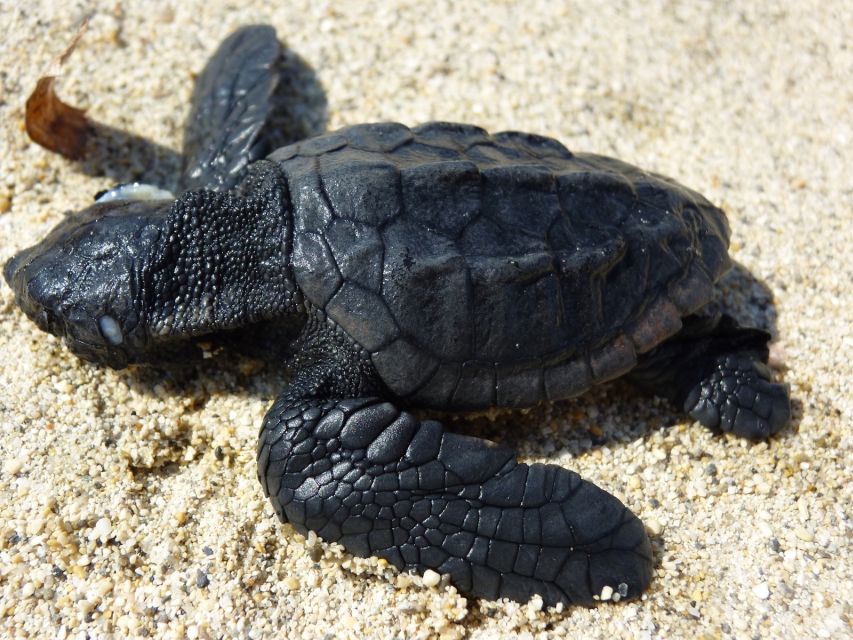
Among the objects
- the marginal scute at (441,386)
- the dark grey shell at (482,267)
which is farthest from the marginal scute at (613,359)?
the marginal scute at (441,386)

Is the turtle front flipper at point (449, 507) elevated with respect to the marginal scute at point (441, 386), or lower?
lower

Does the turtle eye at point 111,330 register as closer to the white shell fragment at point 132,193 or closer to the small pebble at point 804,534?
the white shell fragment at point 132,193

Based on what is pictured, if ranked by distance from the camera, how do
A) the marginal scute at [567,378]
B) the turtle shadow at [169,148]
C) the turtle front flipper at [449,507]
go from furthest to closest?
the turtle shadow at [169,148] → the marginal scute at [567,378] → the turtle front flipper at [449,507]

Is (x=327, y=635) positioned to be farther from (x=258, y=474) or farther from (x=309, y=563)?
(x=258, y=474)

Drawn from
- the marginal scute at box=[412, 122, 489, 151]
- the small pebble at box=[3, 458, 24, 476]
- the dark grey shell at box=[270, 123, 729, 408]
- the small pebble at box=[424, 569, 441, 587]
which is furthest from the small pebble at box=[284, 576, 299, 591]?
A: the marginal scute at box=[412, 122, 489, 151]

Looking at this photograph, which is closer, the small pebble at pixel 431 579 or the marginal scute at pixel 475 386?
the small pebble at pixel 431 579

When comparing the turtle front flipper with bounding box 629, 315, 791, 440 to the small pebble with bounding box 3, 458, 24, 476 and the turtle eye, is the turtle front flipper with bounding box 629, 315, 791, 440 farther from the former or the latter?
the small pebble with bounding box 3, 458, 24, 476

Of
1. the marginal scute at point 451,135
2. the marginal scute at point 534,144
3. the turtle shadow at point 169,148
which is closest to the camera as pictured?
the marginal scute at point 451,135
